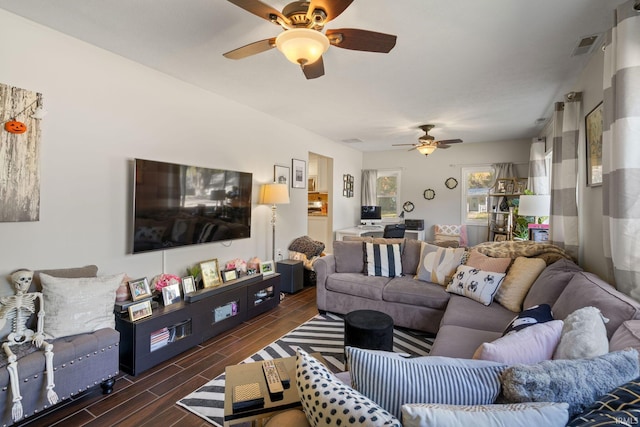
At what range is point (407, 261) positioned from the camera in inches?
144

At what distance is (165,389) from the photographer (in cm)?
216

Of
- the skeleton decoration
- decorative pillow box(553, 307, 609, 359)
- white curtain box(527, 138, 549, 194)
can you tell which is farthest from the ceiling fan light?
white curtain box(527, 138, 549, 194)

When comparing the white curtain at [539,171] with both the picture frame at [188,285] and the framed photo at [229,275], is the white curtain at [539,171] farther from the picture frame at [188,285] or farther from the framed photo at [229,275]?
the picture frame at [188,285]

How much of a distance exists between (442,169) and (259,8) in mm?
5998

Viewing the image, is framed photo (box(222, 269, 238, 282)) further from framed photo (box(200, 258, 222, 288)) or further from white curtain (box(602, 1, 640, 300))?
white curtain (box(602, 1, 640, 300))

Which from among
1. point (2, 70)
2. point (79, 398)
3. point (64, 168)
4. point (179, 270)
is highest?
point (2, 70)

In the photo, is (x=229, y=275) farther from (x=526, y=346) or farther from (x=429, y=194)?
(x=429, y=194)

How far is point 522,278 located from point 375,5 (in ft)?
7.78

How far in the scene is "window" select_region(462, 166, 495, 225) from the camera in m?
6.36

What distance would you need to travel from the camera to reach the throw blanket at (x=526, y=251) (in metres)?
2.67

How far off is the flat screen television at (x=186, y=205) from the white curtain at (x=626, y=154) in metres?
3.31

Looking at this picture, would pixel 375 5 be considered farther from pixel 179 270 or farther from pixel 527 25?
pixel 179 270

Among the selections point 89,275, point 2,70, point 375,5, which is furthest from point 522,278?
point 2,70

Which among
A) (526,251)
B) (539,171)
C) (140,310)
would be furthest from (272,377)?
(539,171)
